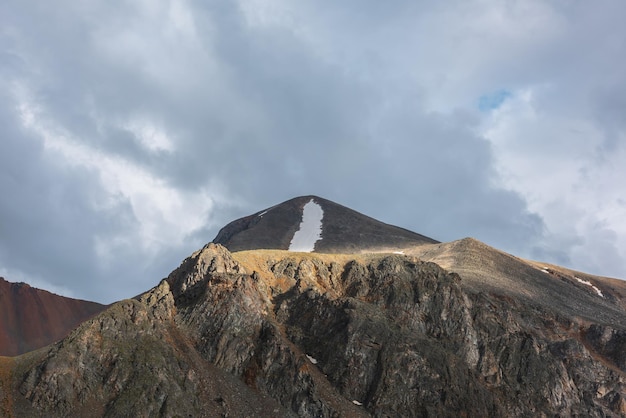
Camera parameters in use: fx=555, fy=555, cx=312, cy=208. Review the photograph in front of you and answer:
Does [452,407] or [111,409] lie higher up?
[452,407]

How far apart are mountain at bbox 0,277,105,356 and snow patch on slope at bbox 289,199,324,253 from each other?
5500 cm

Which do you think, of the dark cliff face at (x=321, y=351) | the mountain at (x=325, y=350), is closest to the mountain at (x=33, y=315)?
the dark cliff face at (x=321, y=351)

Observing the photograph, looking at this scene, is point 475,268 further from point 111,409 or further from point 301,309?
point 111,409

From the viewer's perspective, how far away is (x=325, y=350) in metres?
75.2

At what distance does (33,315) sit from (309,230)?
7598 cm

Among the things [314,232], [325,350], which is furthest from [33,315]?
[325,350]

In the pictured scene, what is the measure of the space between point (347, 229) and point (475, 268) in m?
60.6

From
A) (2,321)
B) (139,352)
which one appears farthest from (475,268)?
(2,321)

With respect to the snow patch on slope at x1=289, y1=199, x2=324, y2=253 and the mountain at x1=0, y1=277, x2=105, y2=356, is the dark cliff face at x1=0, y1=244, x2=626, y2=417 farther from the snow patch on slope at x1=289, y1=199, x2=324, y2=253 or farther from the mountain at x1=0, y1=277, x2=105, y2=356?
the mountain at x1=0, y1=277, x2=105, y2=356

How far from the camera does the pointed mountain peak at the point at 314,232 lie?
487 ft

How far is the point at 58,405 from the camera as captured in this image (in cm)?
5662

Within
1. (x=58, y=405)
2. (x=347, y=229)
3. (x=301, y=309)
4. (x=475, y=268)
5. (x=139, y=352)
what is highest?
(x=347, y=229)

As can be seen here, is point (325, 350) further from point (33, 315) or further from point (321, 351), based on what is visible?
point (33, 315)


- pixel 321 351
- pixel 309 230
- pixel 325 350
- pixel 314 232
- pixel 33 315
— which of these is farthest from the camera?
pixel 309 230
